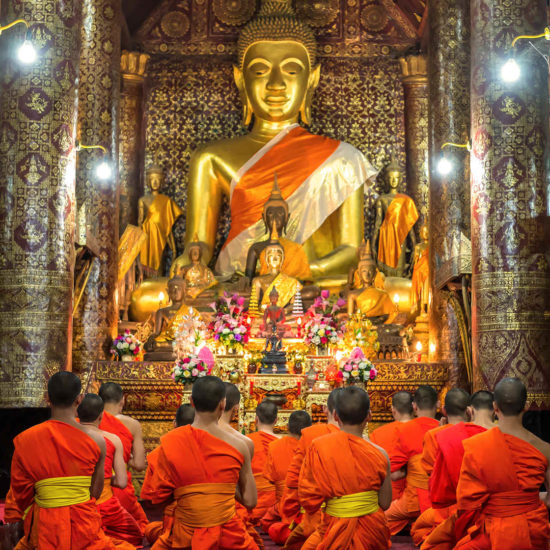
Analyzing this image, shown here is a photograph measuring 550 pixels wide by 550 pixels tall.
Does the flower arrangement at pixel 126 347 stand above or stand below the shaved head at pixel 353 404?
above

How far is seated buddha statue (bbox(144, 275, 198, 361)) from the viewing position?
10.7 metres

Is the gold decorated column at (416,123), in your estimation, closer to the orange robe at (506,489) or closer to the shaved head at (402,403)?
the shaved head at (402,403)

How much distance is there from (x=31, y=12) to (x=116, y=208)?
3.41 m

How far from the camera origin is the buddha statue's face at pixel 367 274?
467 inches

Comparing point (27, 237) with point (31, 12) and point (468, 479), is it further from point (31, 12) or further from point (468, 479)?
point (468, 479)

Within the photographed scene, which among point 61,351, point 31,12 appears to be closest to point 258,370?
point 61,351

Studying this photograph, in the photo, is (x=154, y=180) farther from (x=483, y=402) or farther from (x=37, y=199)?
(x=483, y=402)

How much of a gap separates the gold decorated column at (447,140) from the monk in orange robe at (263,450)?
12.5 feet

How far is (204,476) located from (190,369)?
4.30 meters

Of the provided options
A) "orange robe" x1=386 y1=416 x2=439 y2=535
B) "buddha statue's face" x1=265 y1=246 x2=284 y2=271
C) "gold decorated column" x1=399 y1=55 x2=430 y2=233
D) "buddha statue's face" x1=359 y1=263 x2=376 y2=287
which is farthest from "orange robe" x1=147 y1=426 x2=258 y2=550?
"gold decorated column" x1=399 y1=55 x2=430 y2=233

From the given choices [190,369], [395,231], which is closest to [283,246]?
[395,231]

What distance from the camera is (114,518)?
19.8 ft

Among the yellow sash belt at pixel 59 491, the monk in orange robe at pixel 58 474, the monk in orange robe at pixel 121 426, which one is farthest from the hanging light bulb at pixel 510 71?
the yellow sash belt at pixel 59 491

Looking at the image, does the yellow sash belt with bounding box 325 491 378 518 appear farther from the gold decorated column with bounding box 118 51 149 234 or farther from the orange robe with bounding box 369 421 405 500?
the gold decorated column with bounding box 118 51 149 234
